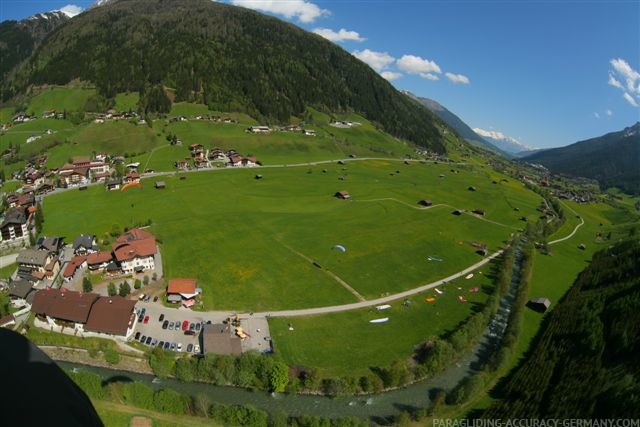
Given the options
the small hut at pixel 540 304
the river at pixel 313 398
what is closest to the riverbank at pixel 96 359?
the river at pixel 313 398

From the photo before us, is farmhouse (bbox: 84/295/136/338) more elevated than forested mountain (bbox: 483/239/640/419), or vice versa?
forested mountain (bbox: 483/239/640/419)

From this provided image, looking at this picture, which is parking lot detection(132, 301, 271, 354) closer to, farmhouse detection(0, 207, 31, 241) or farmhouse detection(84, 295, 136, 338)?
farmhouse detection(84, 295, 136, 338)

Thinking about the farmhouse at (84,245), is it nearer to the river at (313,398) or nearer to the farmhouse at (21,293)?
the farmhouse at (21,293)

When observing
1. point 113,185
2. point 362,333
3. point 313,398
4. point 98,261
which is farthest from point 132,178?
point 313,398

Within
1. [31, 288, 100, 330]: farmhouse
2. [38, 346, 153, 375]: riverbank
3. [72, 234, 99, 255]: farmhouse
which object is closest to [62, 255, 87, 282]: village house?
[72, 234, 99, 255]: farmhouse

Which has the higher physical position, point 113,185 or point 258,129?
point 258,129

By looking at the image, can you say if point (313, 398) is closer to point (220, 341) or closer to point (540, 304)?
point (220, 341)
